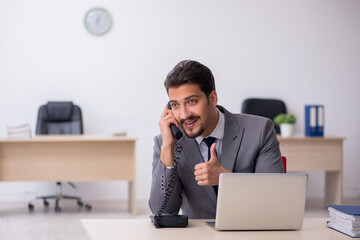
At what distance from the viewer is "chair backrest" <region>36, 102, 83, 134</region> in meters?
5.46

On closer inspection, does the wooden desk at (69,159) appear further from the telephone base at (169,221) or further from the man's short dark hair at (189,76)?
the telephone base at (169,221)

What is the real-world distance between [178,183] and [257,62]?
14.7 feet

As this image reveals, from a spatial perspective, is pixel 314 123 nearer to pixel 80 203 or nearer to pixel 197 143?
pixel 80 203

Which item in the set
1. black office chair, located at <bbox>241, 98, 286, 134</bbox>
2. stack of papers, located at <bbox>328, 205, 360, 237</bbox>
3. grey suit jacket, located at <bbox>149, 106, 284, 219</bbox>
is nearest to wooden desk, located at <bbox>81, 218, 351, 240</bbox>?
stack of papers, located at <bbox>328, 205, 360, 237</bbox>

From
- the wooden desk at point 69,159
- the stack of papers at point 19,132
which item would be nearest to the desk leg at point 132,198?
the wooden desk at point 69,159

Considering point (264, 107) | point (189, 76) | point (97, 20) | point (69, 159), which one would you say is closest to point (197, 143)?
point (189, 76)

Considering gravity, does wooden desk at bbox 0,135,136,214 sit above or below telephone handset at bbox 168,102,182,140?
below

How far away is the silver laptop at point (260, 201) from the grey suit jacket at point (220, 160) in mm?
409

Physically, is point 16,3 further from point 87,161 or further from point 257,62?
point 257,62

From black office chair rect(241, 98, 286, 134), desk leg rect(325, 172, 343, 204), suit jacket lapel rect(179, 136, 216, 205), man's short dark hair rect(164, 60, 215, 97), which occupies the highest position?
man's short dark hair rect(164, 60, 215, 97)

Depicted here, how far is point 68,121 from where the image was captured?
5.55m

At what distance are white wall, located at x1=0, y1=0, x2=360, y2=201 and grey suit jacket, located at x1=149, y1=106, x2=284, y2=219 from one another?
3.93m

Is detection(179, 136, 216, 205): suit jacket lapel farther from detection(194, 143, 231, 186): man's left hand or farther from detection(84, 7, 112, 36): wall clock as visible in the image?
detection(84, 7, 112, 36): wall clock

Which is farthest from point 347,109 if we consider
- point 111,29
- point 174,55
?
point 111,29
